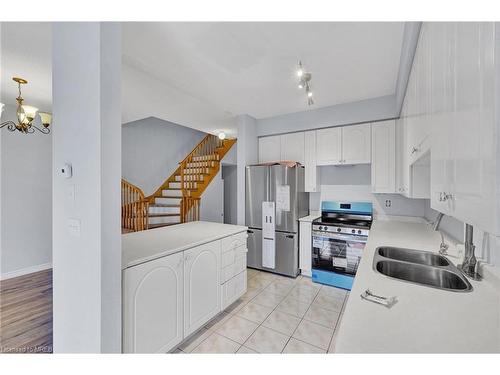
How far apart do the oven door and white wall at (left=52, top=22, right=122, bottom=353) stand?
100.0 inches

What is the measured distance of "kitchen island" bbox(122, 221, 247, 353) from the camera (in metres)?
1.48

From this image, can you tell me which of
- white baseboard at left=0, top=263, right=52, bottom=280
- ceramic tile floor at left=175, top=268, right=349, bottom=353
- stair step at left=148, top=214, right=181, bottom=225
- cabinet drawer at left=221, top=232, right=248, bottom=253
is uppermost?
cabinet drawer at left=221, top=232, right=248, bottom=253

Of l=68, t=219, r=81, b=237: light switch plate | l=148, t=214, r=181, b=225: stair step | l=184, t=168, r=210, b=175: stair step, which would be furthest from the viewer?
l=184, t=168, r=210, b=175: stair step

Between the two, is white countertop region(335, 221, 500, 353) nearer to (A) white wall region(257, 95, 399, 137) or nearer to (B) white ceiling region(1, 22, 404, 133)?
(B) white ceiling region(1, 22, 404, 133)

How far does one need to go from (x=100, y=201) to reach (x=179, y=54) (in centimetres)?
142

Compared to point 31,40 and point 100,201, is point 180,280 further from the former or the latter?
point 31,40

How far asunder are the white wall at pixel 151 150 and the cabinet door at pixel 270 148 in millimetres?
3164

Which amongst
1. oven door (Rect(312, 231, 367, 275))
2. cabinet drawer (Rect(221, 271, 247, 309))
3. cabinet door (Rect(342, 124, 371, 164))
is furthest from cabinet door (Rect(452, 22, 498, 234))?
cabinet door (Rect(342, 124, 371, 164))

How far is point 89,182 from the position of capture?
1288 mm

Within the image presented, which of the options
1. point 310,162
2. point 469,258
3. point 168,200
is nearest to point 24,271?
point 168,200

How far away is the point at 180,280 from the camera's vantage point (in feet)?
5.88

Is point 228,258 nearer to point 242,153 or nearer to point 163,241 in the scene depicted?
point 163,241
